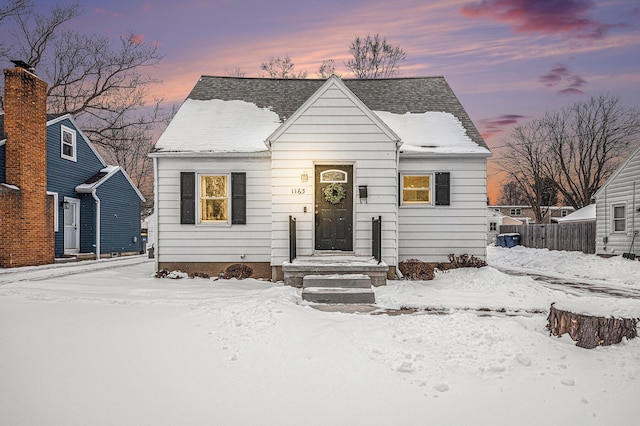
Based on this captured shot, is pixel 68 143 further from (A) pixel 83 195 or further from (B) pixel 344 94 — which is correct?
(B) pixel 344 94

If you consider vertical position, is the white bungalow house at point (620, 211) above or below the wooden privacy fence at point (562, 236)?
above

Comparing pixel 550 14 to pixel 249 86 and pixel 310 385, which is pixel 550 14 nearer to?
pixel 249 86

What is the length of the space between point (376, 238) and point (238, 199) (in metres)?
3.97

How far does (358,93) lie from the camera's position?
12.6m

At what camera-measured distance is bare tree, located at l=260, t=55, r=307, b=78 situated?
25.8 m

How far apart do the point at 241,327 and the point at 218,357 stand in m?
0.77

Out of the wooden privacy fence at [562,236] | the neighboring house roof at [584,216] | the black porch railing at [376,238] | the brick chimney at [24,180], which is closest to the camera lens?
the black porch railing at [376,238]

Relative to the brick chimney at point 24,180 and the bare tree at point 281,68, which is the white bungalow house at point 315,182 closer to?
the brick chimney at point 24,180

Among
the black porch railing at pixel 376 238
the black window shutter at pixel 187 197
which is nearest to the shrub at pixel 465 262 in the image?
the black porch railing at pixel 376 238

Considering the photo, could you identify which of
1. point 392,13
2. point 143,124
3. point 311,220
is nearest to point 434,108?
point 392,13

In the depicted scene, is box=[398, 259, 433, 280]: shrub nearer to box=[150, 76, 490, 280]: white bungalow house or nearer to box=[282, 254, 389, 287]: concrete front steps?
box=[150, 76, 490, 280]: white bungalow house

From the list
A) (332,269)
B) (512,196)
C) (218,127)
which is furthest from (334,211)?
(512,196)

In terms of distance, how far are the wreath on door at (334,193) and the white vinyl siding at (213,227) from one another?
5.89ft

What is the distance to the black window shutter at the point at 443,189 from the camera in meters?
10.3
